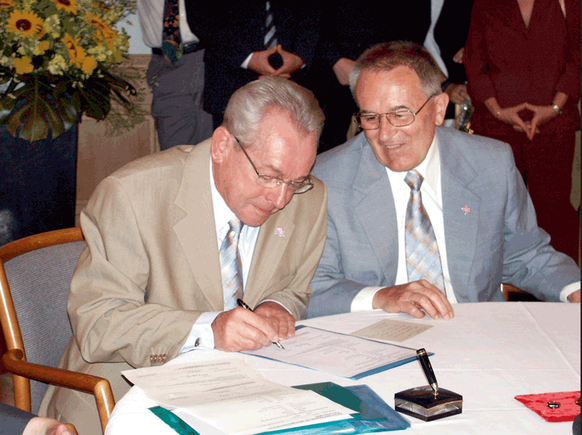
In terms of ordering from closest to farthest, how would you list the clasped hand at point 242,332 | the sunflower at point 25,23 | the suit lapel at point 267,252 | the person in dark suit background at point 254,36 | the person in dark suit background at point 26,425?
the person in dark suit background at point 26,425
the clasped hand at point 242,332
the suit lapel at point 267,252
the sunflower at point 25,23
the person in dark suit background at point 254,36

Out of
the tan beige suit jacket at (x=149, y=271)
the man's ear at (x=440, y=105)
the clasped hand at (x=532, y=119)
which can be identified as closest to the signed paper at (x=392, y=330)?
the tan beige suit jacket at (x=149, y=271)

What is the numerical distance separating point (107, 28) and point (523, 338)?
7.65 ft

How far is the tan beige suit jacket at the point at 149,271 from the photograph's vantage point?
5.99 feet

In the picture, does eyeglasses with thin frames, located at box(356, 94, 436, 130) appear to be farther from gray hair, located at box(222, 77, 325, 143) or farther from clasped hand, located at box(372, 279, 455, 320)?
clasped hand, located at box(372, 279, 455, 320)

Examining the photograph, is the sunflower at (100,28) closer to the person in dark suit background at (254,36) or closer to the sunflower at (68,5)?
the sunflower at (68,5)

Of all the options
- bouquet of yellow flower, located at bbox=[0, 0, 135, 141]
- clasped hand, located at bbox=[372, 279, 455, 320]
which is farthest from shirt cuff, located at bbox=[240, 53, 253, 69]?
clasped hand, located at bbox=[372, 279, 455, 320]

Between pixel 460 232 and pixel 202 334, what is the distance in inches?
40.3

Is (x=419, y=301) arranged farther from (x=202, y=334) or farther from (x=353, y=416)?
(x=353, y=416)

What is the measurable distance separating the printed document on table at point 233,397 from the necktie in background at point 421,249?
0.97m

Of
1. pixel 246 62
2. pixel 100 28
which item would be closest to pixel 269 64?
pixel 246 62

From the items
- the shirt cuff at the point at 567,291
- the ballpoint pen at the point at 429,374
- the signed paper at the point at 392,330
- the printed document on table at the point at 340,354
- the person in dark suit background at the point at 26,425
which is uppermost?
the ballpoint pen at the point at 429,374

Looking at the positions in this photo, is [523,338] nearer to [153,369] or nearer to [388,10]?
[153,369]

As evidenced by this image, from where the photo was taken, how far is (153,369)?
57.9 inches

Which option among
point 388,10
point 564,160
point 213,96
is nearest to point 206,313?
point 213,96
